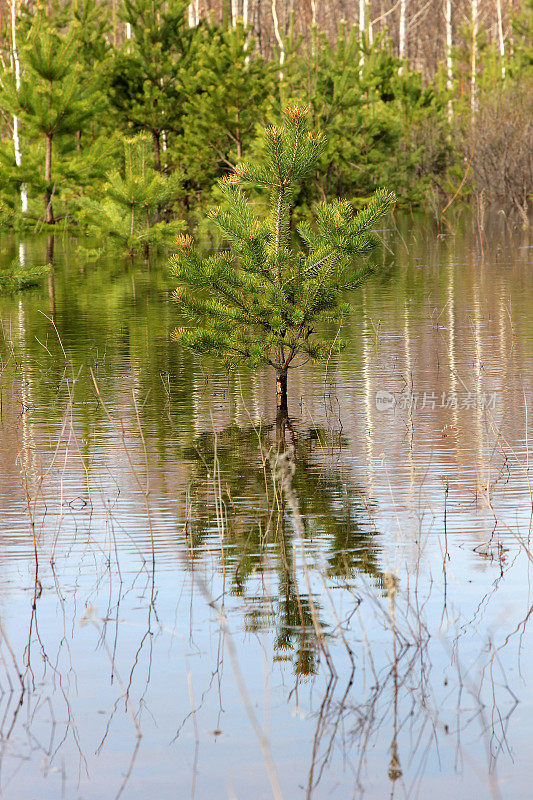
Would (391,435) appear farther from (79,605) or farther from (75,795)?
(75,795)

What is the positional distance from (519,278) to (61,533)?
12.1 metres

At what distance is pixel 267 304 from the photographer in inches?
343

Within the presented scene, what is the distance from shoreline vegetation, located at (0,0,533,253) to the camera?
920 inches

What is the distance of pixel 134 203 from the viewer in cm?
2012

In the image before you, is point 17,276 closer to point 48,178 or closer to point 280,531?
point 280,531

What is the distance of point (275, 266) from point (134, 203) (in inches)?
470

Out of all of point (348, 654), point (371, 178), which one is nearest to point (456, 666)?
point (348, 654)

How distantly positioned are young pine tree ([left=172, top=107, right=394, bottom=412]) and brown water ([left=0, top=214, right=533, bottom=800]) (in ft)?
1.87

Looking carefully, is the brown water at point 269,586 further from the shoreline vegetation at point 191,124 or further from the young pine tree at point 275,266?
the shoreline vegetation at point 191,124

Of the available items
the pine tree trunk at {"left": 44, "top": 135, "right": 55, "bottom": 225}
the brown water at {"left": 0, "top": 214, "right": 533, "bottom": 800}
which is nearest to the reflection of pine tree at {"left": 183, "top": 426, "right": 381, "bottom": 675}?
the brown water at {"left": 0, "top": 214, "right": 533, "bottom": 800}

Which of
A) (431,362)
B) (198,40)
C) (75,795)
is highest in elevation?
(198,40)

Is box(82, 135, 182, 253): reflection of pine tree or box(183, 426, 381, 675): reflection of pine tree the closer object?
box(183, 426, 381, 675): reflection of pine tree

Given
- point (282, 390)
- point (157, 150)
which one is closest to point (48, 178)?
point (157, 150)

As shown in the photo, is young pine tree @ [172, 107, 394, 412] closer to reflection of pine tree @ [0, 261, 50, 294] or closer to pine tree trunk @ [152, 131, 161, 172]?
reflection of pine tree @ [0, 261, 50, 294]
